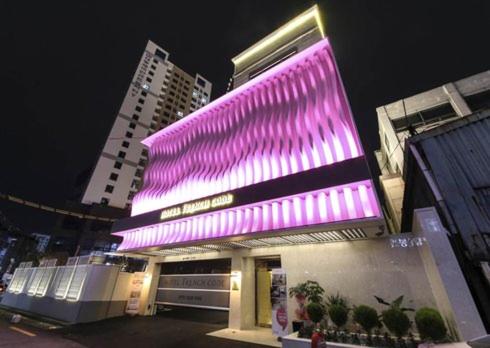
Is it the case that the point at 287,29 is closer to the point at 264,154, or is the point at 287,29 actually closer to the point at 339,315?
the point at 264,154

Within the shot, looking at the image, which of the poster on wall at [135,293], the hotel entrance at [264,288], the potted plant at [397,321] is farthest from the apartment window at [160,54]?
the potted plant at [397,321]

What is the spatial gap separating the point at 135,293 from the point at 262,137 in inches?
532

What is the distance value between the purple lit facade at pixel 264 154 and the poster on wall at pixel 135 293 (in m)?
3.04

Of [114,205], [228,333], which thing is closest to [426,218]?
[228,333]

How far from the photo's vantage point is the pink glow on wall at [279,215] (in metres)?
7.58

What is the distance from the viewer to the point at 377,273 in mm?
8227

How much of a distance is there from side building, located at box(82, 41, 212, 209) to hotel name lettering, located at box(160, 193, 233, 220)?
113 feet

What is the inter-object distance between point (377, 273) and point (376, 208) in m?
2.82

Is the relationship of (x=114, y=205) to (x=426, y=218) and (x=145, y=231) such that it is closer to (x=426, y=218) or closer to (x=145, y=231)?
(x=145, y=231)

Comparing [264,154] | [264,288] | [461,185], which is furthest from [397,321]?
[264,154]

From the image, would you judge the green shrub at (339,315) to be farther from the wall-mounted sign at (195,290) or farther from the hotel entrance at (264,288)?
the wall-mounted sign at (195,290)

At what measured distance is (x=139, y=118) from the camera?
51531mm

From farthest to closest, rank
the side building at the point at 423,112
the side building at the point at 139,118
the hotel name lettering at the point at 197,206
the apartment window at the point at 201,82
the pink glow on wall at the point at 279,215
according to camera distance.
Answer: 1. the apartment window at the point at 201,82
2. the side building at the point at 139,118
3. the side building at the point at 423,112
4. the hotel name lettering at the point at 197,206
5. the pink glow on wall at the point at 279,215

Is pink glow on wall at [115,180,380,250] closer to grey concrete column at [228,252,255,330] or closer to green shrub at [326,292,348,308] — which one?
grey concrete column at [228,252,255,330]
